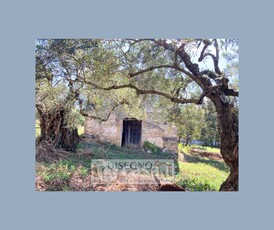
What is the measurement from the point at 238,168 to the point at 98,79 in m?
2.91

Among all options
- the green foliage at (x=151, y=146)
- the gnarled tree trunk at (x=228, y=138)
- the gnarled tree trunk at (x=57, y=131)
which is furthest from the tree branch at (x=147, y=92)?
the green foliage at (x=151, y=146)

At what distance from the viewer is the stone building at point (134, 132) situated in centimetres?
641

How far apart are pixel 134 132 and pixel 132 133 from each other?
40 millimetres

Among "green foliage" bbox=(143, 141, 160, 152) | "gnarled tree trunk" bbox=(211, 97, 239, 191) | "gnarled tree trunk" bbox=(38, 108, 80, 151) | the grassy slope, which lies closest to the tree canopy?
"gnarled tree trunk" bbox=(211, 97, 239, 191)

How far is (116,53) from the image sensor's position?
6457 mm

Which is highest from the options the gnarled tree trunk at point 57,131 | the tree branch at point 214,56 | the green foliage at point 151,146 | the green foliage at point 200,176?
the tree branch at point 214,56

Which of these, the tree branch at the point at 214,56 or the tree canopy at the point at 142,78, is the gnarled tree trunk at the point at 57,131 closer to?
the tree canopy at the point at 142,78

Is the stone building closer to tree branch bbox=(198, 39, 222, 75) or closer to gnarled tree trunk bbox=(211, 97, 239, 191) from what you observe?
gnarled tree trunk bbox=(211, 97, 239, 191)

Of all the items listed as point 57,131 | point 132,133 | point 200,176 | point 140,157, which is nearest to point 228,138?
point 200,176

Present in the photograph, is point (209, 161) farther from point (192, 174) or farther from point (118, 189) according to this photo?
point (118, 189)

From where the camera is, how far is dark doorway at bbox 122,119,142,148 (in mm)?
6418

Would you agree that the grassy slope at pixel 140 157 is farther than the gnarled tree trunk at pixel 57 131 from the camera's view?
No

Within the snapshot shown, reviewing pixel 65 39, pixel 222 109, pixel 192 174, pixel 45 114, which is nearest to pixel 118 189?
pixel 192 174

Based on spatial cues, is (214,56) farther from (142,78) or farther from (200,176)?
(200,176)
